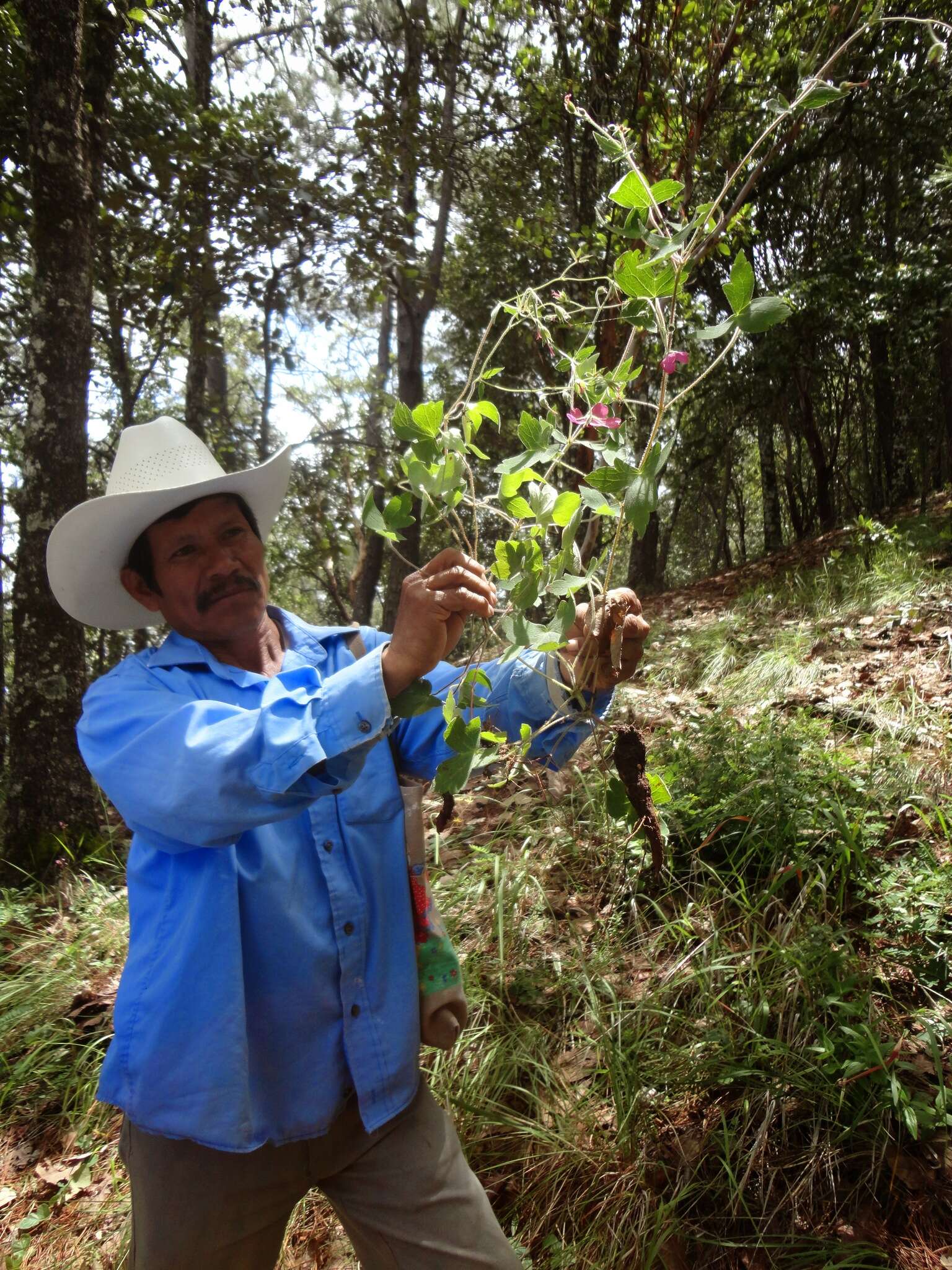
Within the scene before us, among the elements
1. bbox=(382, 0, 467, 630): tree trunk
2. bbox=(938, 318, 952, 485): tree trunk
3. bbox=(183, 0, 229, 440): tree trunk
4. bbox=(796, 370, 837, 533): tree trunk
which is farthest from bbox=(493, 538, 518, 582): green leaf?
bbox=(796, 370, 837, 533): tree trunk

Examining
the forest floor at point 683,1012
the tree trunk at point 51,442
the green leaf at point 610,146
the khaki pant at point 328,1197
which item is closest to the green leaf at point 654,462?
the green leaf at point 610,146

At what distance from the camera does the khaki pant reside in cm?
139

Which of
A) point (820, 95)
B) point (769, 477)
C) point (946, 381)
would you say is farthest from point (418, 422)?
point (769, 477)

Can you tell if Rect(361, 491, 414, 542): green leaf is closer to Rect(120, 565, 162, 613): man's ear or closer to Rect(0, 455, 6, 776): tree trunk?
Rect(120, 565, 162, 613): man's ear

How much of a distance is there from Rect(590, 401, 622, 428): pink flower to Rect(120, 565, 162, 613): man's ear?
1.14 metres

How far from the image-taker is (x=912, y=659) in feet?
12.9

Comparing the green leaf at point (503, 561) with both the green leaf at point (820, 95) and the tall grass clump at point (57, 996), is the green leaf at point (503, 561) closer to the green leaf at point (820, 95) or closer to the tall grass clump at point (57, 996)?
the green leaf at point (820, 95)

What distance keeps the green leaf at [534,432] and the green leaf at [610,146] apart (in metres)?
0.41

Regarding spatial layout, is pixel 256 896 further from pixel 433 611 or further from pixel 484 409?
pixel 484 409

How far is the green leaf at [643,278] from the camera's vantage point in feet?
3.43

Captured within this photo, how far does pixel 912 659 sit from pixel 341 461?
7.14 metres

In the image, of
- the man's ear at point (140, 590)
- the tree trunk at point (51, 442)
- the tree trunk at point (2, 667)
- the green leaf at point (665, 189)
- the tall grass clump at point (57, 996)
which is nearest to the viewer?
the green leaf at point (665, 189)

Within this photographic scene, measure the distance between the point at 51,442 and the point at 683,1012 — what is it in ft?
12.4

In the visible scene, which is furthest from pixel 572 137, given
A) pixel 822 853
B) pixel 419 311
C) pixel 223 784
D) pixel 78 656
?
pixel 223 784
